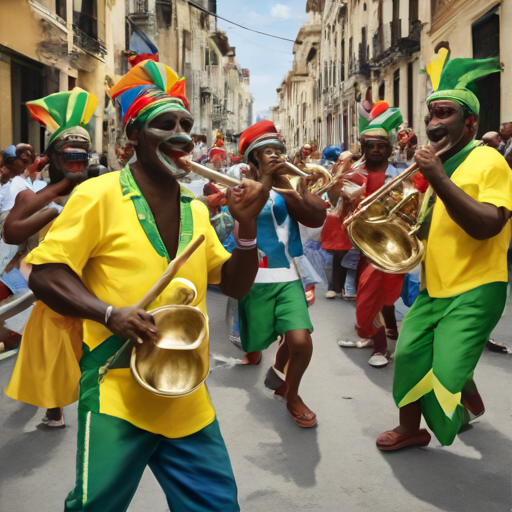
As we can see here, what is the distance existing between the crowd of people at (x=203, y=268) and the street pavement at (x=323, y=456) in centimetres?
20

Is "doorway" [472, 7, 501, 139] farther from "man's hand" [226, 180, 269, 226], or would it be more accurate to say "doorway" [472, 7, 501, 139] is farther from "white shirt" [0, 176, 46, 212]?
"man's hand" [226, 180, 269, 226]

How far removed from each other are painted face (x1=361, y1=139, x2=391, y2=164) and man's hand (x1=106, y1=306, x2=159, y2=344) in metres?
4.49

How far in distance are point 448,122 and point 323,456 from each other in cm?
215

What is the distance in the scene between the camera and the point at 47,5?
60.2ft

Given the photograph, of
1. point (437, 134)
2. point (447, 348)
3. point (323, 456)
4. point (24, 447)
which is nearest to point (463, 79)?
point (437, 134)

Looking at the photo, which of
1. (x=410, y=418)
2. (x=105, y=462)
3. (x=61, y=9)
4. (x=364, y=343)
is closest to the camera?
(x=105, y=462)

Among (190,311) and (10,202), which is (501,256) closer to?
(190,311)

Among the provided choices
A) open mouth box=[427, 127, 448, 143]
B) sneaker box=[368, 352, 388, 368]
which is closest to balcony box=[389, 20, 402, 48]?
sneaker box=[368, 352, 388, 368]

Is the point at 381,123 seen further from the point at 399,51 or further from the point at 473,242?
the point at 399,51

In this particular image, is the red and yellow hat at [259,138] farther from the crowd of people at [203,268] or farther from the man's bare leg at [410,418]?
the man's bare leg at [410,418]

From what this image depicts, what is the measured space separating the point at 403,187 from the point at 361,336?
90.1 inches

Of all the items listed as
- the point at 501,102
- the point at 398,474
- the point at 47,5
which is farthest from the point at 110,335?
the point at 47,5

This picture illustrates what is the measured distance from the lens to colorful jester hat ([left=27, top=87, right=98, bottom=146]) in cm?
417

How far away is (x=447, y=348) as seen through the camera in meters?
→ 3.42
